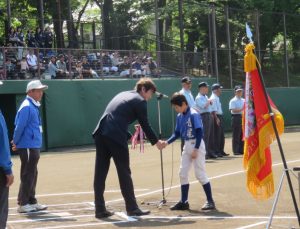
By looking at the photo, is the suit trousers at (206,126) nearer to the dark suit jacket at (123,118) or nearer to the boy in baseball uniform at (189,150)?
the boy in baseball uniform at (189,150)

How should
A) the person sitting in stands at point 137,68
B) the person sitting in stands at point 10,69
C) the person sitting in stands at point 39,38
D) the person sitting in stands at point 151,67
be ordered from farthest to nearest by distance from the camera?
1. the person sitting in stands at point 151,67
2. the person sitting in stands at point 137,68
3. the person sitting in stands at point 39,38
4. the person sitting in stands at point 10,69

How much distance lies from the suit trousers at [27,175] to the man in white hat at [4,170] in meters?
2.82

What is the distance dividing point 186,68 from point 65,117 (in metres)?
8.18

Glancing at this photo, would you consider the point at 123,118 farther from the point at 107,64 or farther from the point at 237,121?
the point at 107,64

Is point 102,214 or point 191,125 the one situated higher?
point 191,125

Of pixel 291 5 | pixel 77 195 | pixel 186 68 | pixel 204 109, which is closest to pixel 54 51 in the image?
pixel 186 68

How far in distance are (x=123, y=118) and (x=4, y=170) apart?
8.68 ft

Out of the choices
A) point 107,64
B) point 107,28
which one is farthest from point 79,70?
point 107,28

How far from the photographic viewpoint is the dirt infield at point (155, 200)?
8.52 meters

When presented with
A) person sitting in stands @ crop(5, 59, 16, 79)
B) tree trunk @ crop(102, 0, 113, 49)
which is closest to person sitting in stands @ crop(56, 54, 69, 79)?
person sitting in stands @ crop(5, 59, 16, 79)

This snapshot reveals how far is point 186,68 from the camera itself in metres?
30.4

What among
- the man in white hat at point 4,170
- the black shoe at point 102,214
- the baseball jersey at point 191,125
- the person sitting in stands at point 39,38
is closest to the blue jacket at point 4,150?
the man in white hat at point 4,170

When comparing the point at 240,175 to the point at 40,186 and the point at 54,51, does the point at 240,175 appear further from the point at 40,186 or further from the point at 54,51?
the point at 54,51

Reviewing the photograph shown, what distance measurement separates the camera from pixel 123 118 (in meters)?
9.04
